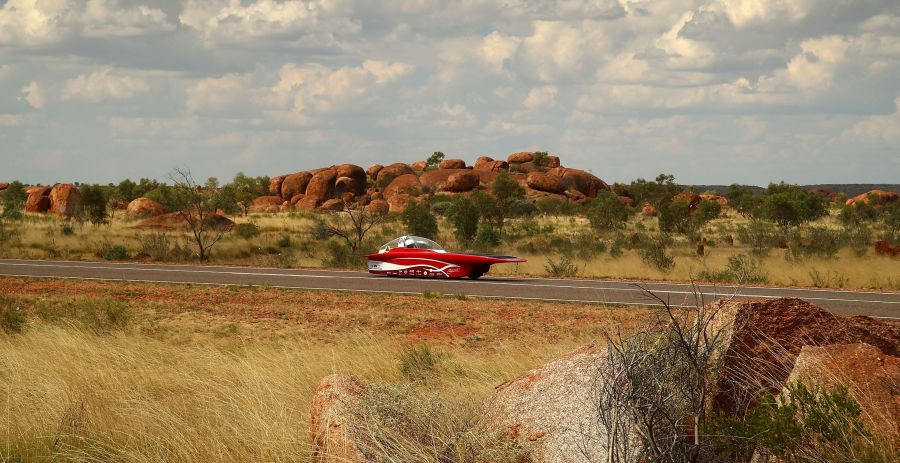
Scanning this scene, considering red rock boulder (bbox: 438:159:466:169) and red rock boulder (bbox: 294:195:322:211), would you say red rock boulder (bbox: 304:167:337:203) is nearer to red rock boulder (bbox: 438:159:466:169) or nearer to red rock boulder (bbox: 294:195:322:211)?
red rock boulder (bbox: 294:195:322:211)

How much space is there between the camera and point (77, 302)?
58.9 feet

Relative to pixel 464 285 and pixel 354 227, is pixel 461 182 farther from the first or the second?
pixel 464 285

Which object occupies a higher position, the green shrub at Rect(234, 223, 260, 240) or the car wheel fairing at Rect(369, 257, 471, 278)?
the green shrub at Rect(234, 223, 260, 240)

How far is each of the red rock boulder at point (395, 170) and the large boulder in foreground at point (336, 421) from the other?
102390 mm

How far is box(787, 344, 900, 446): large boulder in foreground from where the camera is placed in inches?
193

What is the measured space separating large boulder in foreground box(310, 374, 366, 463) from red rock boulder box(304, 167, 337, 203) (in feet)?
315

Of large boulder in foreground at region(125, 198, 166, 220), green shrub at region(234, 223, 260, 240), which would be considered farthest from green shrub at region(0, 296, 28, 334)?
large boulder in foreground at region(125, 198, 166, 220)

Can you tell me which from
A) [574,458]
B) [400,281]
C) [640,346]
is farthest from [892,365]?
[400,281]

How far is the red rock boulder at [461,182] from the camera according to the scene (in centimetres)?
9294

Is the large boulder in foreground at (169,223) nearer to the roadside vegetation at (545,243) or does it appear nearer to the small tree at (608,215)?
the roadside vegetation at (545,243)

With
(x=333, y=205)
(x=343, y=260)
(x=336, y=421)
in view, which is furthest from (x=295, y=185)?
(x=336, y=421)

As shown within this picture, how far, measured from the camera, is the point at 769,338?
19.6ft

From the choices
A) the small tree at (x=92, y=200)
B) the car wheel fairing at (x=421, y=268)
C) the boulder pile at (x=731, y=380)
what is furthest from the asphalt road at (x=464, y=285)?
the small tree at (x=92, y=200)

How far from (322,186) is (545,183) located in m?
27.7
